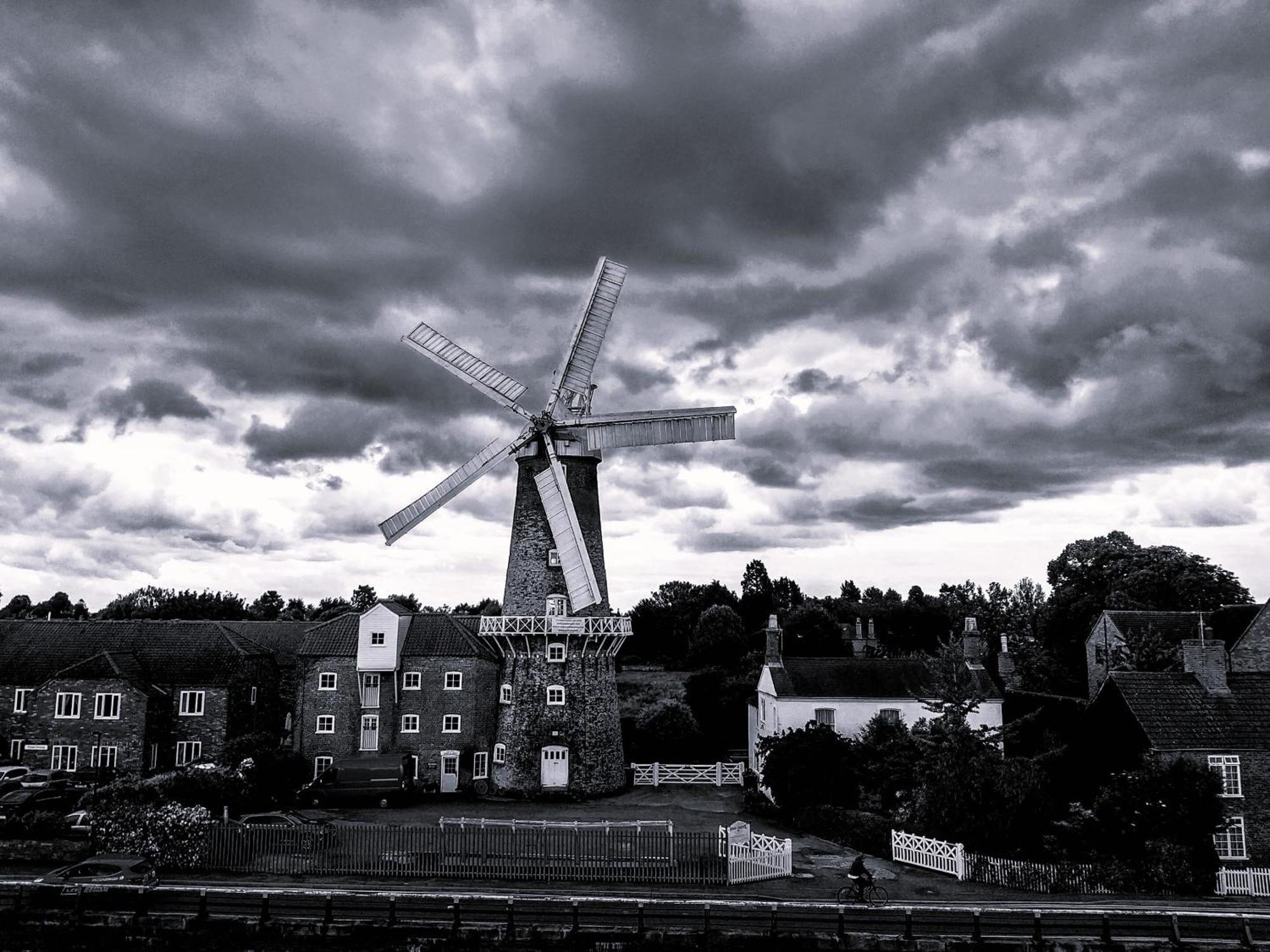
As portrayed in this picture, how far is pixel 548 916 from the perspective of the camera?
984 inches

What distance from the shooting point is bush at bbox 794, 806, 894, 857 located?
34.1 m

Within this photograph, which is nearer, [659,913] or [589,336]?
A: [659,913]

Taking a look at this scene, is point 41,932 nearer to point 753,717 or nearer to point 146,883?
point 146,883

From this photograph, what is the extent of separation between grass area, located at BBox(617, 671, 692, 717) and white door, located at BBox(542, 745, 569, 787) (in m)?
26.0

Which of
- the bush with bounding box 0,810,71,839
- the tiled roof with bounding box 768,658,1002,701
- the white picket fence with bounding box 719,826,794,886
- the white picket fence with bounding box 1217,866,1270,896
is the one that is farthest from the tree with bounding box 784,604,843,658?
the bush with bounding box 0,810,71,839

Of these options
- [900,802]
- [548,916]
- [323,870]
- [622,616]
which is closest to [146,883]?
[323,870]

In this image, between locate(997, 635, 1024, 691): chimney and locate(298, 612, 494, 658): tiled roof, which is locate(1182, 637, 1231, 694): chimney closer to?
locate(997, 635, 1024, 691): chimney

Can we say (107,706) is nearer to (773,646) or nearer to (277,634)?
(277,634)

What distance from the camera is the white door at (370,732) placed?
48469 millimetres

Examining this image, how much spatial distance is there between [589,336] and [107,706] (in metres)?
29.0

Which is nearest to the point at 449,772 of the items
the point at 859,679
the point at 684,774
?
the point at 684,774

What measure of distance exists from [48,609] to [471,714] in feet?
223

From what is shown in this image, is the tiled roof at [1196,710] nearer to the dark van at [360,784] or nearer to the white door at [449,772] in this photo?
the dark van at [360,784]

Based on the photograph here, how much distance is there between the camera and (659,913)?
2552cm
